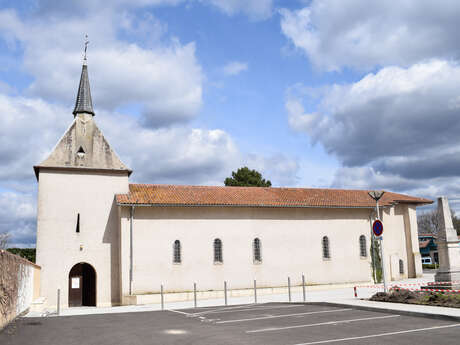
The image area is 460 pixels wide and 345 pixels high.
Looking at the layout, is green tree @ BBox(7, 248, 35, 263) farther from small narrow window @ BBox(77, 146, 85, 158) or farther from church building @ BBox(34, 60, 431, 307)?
small narrow window @ BBox(77, 146, 85, 158)

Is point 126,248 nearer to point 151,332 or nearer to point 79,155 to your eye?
point 79,155

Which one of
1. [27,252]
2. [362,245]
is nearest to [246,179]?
[362,245]

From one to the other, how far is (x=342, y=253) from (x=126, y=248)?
1492 centimetres

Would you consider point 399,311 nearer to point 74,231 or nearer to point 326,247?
point 326,247

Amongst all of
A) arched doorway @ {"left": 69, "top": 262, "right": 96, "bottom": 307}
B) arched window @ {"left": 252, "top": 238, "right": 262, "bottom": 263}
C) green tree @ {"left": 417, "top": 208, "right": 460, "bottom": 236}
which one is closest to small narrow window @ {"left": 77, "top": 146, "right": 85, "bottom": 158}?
arched doorway @ {"left": 69, "top": 262, "right": 96, "bottom": 307}

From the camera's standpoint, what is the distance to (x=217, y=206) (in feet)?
93.0

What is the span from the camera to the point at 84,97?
3031 centimetres

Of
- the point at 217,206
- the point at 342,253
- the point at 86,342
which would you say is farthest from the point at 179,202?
the point at 86,342

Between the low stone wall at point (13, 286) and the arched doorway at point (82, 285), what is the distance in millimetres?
6585

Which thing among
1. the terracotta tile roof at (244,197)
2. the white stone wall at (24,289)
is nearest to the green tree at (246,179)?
the terracotta tile roof at (244,197)

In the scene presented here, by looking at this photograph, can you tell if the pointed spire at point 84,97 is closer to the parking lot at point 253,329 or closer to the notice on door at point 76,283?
the notice on door at point 76,283

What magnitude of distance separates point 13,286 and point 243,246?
1606 centimetres

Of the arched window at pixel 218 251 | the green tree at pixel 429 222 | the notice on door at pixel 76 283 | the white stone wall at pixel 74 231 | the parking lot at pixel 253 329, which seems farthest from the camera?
the green tree at pixel 429 222

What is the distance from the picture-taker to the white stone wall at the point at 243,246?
26469 millimetres
